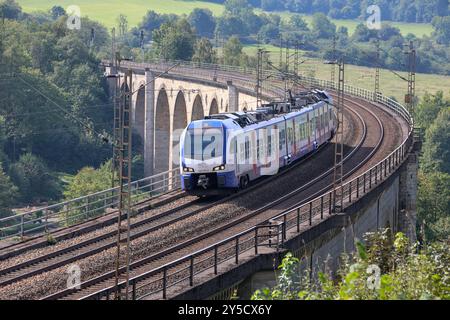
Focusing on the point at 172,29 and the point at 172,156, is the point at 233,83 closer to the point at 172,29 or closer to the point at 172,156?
the point at 172,156

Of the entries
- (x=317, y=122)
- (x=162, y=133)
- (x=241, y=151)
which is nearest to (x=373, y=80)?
(x=162, y=133)

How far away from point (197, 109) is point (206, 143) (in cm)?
6734

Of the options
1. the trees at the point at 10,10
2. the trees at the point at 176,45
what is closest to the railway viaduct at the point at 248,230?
the trees at the point at 176,45

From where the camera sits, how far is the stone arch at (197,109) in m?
108

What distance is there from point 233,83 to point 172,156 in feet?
53.3

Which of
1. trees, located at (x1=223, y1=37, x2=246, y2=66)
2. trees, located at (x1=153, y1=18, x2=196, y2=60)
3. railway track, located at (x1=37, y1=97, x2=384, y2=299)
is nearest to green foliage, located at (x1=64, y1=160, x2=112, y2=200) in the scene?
railway track, located at (x1=37, y1=97, x2=384, y2=299)

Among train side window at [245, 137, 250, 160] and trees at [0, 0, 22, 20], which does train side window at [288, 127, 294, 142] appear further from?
trees at [0, 0, 22, 20]

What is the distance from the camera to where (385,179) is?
4516 centimetres

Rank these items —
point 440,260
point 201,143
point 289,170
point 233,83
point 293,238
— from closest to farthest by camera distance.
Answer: point 440,260, point 293,238, point 201,143, point 289,170, point 233,83

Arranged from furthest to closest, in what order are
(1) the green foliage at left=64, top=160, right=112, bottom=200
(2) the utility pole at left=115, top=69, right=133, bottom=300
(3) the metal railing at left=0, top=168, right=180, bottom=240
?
(1) the green foliage at left=64, top=160, right=112, bottom=200
(3) the metal railing at left=0, top=168, right=180, bottom=240
(2) the utility pole at left=115, top=69, right=133, bottom=300

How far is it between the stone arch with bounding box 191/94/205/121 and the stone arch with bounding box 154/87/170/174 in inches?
369

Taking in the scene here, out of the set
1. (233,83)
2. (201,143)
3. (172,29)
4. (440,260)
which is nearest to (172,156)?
(233,83)

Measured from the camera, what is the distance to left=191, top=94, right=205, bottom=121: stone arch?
4252 inches

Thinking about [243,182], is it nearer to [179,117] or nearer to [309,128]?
[309,128]
